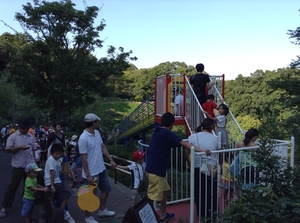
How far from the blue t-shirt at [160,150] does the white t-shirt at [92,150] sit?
3.07 ft

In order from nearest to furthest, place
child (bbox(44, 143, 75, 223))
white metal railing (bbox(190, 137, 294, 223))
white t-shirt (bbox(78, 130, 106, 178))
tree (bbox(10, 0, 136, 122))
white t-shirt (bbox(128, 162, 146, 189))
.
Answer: white metal railing (bbox(190, 137, 294, 223)) < white t-shirt (bbox(78, 130, 106, 178)) < child (bbox(44, 143, 75, 223)) < white t-shirt (bbox(128, 162, 146, 189)) < tree (bbox(10, 0, 136, 122))

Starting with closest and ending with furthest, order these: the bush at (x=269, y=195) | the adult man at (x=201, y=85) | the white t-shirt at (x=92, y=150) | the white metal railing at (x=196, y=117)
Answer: the bush at (x=269, y=195) → the white t-shirt at (x=92, y=150) → the white metal railing at (x=196, y=117) → the adult man at (x=201, y=85)

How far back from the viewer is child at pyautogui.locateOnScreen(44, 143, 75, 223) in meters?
4.74

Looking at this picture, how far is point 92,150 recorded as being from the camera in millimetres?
4746

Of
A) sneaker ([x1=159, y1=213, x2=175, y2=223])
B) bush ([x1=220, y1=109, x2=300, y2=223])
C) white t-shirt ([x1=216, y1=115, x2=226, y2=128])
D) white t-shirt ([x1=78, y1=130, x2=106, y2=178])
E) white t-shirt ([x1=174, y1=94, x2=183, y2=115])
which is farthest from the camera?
white t-shirt ([x1=174, y1=94, x2=183, y2=115])

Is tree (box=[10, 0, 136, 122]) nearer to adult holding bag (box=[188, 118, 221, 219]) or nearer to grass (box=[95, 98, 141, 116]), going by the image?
adult holding bag (box=[188, 118, 221, 219])

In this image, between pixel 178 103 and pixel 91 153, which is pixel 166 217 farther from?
pixel 178 103

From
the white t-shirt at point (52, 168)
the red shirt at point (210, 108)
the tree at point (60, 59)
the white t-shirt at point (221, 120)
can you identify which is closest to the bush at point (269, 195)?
the white t-shirt at point (52, 168)

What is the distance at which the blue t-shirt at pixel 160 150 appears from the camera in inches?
160

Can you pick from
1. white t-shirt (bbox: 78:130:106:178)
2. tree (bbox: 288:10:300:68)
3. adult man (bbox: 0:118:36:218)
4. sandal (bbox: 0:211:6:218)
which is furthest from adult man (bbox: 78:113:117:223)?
tree (bbox: 288:10:300:68)

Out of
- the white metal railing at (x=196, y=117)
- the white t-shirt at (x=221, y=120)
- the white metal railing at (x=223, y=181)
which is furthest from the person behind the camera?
the white metal railing at (x=196, y=117)

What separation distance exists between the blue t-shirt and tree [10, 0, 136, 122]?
562 inches

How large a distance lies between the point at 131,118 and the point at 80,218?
13035 millimetres

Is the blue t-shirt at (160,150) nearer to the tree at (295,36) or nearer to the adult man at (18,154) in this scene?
the adult man at (18,154)
